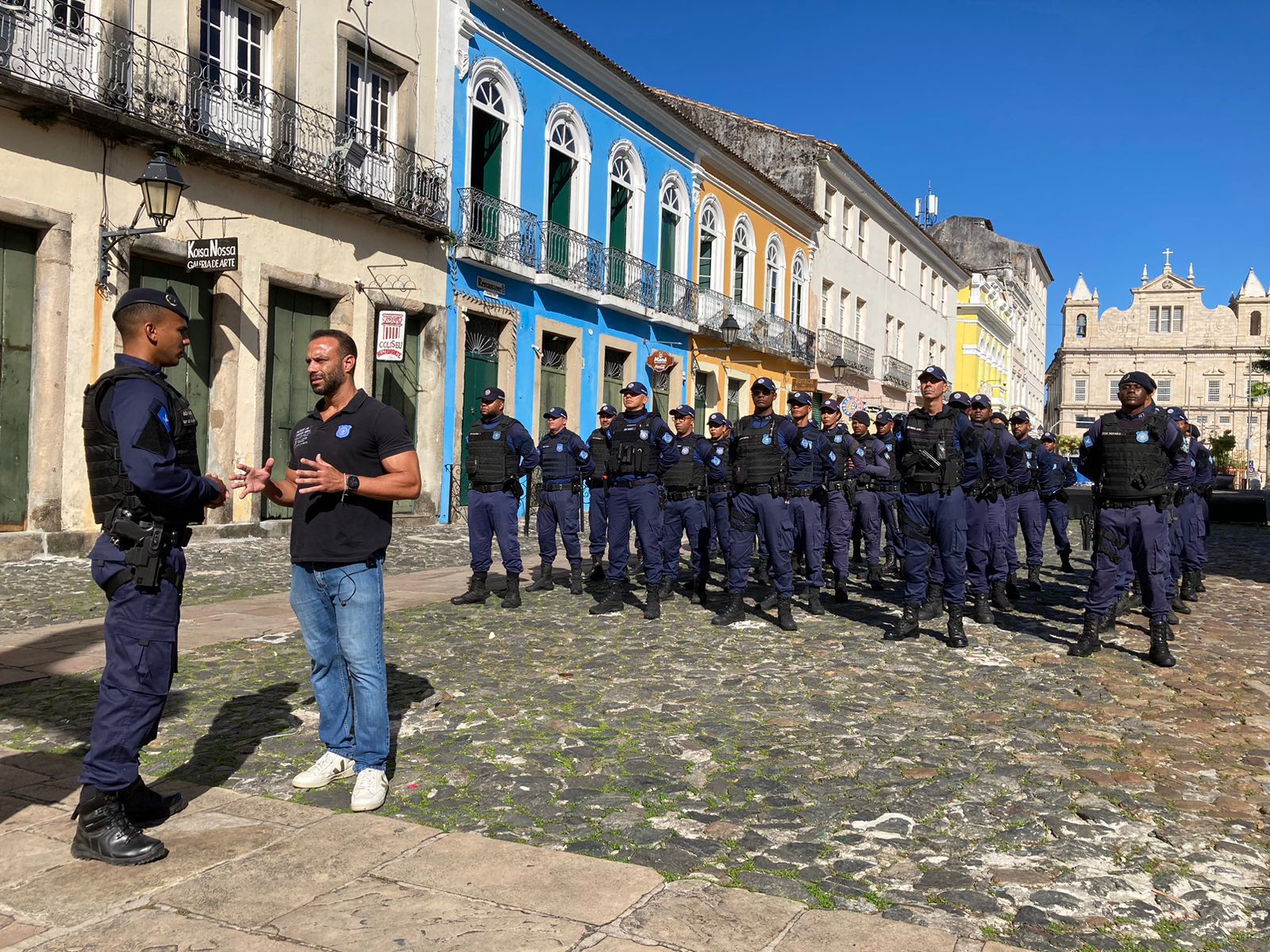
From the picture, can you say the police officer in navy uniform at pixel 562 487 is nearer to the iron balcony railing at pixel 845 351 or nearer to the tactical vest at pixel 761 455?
the tactical vest at pixel 761 455

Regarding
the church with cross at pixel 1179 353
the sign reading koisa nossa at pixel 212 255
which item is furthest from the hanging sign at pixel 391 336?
the church with cross at pixel 1179 353

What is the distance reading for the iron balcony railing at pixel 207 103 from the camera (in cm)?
1134

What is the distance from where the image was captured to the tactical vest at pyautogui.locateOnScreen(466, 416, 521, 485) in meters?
9.48

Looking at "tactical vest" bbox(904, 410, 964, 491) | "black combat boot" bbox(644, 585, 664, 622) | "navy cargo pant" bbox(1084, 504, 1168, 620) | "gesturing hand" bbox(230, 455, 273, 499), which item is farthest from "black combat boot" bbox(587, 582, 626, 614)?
"gesturing hand" bbox(230, 455, 273, 499)

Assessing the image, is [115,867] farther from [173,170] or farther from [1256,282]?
[1256,282]

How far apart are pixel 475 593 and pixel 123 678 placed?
19.7 feet

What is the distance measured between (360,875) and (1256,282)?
108 metres

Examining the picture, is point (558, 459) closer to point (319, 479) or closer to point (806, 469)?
point (806, 469)

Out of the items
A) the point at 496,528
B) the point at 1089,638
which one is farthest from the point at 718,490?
the point at 1089,638

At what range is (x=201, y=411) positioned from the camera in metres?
13.8

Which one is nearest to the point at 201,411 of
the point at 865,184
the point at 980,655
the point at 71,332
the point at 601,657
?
the point at 71,332

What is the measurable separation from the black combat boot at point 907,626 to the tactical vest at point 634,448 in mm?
2640

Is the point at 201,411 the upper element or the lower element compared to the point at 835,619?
upper

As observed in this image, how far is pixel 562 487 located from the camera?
10688 millimetres
